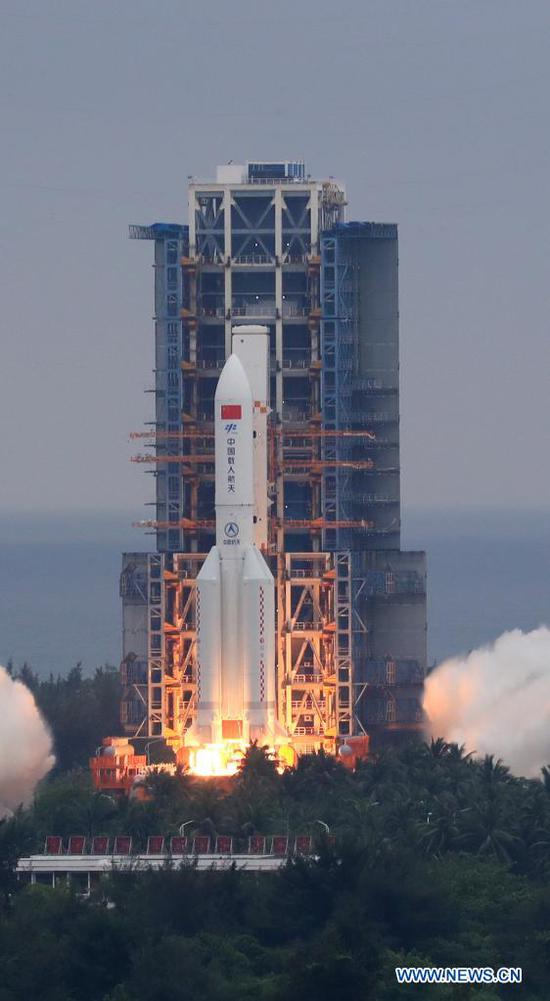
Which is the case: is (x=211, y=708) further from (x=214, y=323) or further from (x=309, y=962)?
(x=309, y=962)

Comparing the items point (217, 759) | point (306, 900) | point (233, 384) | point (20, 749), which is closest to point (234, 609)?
point (217, 759)

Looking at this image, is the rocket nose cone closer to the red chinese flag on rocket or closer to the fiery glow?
the red chinese flag on rocket

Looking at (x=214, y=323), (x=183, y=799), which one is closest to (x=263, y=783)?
(x=183, y=799)

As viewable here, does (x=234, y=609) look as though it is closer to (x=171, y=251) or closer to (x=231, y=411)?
(x=231, y=411)

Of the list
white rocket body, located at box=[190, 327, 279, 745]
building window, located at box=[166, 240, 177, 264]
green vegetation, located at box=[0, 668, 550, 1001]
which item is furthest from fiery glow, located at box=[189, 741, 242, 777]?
building window, located at box=[166, 240, 177, 264]

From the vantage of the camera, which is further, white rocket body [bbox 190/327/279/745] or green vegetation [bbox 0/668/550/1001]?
white rocket body [bbox 190/327/279/745]

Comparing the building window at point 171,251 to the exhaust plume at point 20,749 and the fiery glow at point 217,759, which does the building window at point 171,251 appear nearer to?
the exhaust plume at point 20,749
